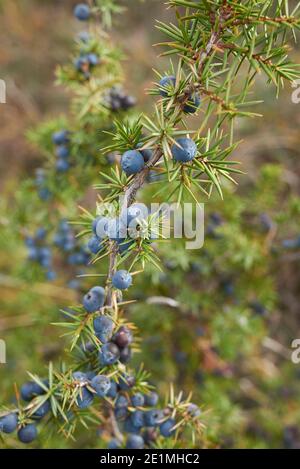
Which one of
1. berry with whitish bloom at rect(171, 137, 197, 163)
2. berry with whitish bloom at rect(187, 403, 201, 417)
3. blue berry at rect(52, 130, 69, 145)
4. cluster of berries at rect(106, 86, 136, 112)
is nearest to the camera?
berry with whitish bloom at rect(171, 137, 197, 163)

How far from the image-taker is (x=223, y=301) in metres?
2.52

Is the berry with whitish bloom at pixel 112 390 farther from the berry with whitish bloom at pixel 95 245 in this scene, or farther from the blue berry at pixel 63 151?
the blue berry at pixel 63 151

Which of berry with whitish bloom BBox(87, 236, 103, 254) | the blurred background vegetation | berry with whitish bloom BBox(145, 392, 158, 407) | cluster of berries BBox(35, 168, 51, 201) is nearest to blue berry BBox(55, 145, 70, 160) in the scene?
cluster of berries BBox(35, 168, 51, 201)

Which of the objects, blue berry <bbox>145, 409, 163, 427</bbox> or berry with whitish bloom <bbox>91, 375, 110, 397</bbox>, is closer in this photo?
berry with whitish bloom <bbox>91, 375, 110, 397</bbox>

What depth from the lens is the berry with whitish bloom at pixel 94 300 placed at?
1140 millimetres

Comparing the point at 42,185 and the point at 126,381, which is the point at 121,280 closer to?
the point at 126,381

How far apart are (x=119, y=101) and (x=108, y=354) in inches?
42.6

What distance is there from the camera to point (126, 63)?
13.3ft

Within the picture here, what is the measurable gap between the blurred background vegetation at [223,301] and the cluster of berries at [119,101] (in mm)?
451

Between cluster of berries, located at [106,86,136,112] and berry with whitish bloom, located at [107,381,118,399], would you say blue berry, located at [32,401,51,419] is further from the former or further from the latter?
cluster of berries, located at [106,86,136,112]

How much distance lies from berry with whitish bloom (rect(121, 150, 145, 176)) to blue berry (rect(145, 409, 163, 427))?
76 cm

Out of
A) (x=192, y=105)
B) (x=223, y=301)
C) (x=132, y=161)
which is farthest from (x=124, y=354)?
(x=223, y=301)

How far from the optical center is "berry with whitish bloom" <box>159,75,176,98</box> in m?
1.00

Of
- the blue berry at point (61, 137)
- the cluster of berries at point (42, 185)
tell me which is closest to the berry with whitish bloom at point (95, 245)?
the blue berry at point (61, 137)
